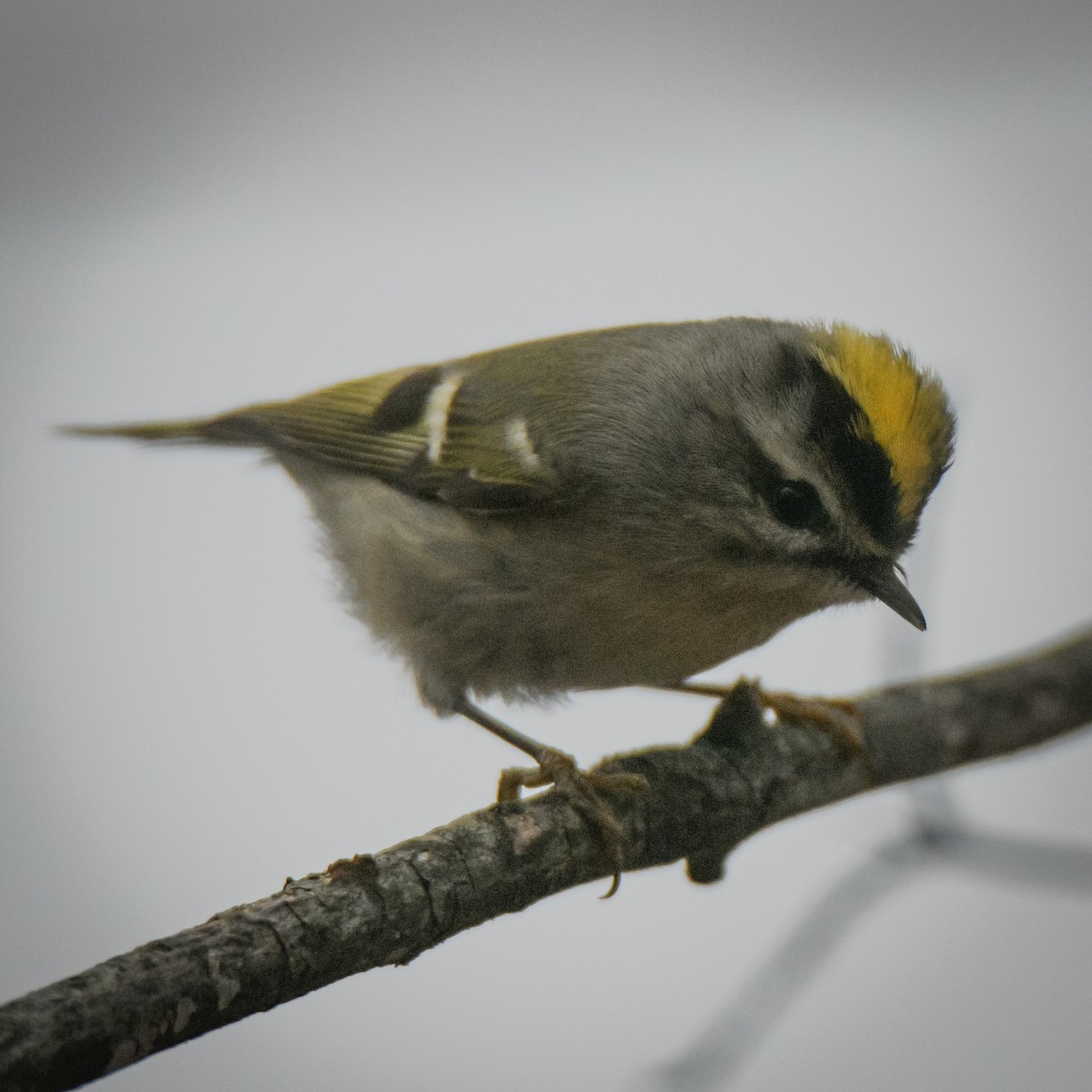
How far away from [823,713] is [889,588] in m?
0.46

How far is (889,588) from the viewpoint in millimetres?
1465

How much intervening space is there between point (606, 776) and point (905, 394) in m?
0.66

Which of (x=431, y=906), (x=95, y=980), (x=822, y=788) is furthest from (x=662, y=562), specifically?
(x=95, y=980)

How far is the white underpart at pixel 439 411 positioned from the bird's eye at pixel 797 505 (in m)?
0.68

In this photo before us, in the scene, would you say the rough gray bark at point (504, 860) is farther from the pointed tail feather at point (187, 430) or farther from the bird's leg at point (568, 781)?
the pointed tail feather at point (187, 430)

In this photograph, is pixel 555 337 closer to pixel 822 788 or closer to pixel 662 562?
pixel 662 562

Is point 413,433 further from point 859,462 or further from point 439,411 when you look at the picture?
point 859,462

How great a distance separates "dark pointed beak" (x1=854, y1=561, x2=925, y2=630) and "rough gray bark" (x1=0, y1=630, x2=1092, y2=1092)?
12.6 inches

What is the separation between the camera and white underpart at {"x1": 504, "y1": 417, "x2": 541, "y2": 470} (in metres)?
1.75

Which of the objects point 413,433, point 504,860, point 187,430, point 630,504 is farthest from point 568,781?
point 187,430

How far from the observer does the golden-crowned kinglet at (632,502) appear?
4.80ft

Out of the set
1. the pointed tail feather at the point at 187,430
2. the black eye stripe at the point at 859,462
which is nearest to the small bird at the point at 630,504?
the black eye stripe at the point at 859,462

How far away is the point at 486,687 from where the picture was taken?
70.6 inches

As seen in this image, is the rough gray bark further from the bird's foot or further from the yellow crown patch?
the yellow crown patch
